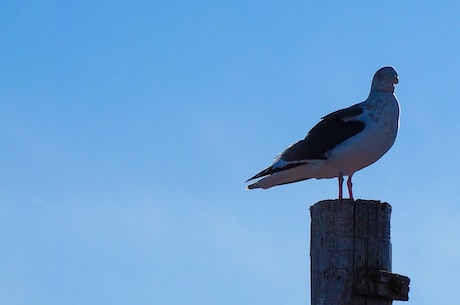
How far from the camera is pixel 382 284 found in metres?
5.61

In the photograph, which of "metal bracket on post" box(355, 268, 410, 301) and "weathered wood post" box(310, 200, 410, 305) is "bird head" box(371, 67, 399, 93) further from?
"metal bracket on post" box(355, 268, 410, 301)

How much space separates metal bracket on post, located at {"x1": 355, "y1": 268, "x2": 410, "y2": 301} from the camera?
18.2 feet

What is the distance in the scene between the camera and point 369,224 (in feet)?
18.9

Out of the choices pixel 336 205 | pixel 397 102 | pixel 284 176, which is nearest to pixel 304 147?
pixel 284 176

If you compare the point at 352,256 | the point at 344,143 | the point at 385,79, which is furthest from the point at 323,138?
the point at 352,256

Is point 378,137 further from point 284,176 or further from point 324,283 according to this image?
point 324,283

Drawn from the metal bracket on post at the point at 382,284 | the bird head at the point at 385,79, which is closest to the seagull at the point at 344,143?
the bird head at the point at 385,79

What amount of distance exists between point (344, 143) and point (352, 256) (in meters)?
3.72

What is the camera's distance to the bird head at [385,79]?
9.59 metres

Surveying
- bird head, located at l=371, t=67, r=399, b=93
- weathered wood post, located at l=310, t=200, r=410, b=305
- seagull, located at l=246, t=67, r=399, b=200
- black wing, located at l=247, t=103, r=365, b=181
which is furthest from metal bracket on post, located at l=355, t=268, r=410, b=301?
bird head, located at l=371, t=67, r=399, b=93

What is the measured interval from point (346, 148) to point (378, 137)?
34 centimetres

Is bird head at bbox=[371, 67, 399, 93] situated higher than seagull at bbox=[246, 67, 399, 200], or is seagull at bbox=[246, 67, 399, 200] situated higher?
bird head at bbox=[371, 67, 399, 93]

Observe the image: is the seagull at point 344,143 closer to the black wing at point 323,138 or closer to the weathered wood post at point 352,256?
the black wing at point 323,138

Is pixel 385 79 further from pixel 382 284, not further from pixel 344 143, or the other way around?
pixel 382 284
